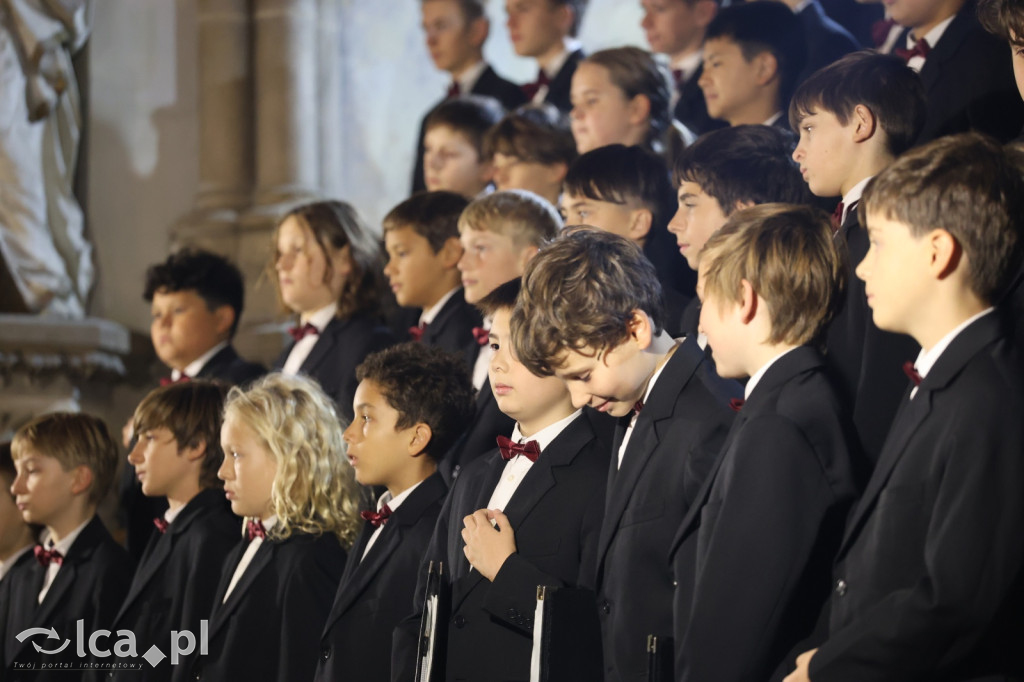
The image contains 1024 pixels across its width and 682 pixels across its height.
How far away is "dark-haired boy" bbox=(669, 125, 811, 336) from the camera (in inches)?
128

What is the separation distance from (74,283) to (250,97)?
1.36m

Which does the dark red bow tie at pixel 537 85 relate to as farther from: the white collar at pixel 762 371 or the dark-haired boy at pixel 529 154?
the white collar at pixel 762 371

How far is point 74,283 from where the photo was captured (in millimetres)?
6566

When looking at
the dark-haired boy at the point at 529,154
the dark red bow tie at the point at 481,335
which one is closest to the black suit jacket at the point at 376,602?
the dark red bow tie at the point at 481,335

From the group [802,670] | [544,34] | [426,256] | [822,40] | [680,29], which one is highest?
[544,34]

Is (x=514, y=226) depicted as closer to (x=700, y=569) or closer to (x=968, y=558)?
(x=700, y=569)

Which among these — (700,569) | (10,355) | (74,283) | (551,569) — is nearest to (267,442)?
(551,569)

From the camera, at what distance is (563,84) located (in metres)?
5.77

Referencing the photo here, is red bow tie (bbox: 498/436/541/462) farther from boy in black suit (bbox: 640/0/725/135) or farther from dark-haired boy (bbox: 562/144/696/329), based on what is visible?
boy in black suit (bbox: 640/0/725/135)

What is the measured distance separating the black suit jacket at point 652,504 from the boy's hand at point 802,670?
0.45 meters

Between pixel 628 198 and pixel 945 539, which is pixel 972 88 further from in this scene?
pixel 945 539

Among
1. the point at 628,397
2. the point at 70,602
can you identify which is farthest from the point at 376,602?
the point at 70,602

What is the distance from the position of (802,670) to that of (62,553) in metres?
3.12

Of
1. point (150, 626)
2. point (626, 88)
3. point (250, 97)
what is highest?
point (250, 97)
